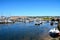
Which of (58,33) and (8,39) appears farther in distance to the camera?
(58,33)

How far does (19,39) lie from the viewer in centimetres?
2000

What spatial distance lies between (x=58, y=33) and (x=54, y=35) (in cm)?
83

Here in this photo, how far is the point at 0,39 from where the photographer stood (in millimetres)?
20391

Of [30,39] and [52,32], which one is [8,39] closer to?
[30,39]

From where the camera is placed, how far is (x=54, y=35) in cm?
2259

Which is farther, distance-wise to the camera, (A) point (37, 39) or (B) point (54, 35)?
(B) point (54, 35)

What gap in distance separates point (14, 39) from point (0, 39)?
2.31 metres

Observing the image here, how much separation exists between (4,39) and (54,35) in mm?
8793

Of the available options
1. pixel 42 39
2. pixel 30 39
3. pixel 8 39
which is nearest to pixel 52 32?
pixel 42 39

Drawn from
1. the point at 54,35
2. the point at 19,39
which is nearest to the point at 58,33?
the point at 54,35

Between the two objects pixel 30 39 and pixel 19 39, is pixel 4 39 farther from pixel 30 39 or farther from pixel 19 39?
pixel 30 39

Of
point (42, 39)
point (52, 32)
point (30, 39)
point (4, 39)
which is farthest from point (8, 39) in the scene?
point (52, 32)

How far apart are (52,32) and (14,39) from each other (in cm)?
714

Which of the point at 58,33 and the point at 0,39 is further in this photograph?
the point at 58,33
